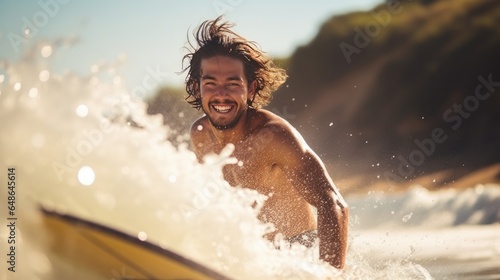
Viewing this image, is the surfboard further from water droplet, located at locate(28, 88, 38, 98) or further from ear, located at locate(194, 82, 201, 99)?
ear, located at locate(194, 82, 201, 99)

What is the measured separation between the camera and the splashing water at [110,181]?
1.81 metres

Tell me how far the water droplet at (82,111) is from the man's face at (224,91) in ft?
1.98

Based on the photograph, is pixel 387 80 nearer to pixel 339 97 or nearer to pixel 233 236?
pixel 339 97

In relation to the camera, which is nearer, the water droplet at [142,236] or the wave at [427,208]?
the water droplet at [142,236]

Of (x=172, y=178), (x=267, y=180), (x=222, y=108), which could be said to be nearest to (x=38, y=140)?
(x=172, y=178)

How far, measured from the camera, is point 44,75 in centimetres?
217

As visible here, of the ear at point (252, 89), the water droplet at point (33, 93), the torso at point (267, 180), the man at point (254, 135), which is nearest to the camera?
the water droplet at point (33, 93)

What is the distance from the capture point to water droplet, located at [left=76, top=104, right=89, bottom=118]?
6.82 ft

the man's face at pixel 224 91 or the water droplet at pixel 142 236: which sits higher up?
the man's face at pixel 224 91

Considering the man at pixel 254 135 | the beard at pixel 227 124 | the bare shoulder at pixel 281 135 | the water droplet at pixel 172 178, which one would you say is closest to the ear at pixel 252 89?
the man at pixel 254 135

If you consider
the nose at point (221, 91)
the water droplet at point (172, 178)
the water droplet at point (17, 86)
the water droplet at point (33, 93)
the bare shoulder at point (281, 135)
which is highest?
the nose at point (221, 91)

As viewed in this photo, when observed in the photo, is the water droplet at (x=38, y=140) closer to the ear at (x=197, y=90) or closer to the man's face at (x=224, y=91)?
the man's face at (x=224, y=91)

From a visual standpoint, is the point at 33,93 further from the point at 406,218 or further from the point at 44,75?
the point at 406,218

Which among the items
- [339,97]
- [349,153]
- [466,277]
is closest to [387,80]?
[339,97]
